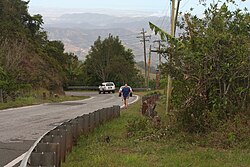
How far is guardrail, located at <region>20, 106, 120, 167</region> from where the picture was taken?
6.98m

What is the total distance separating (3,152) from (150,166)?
3888 mm

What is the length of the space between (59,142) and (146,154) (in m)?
2.29

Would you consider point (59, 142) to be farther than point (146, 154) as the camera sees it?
No

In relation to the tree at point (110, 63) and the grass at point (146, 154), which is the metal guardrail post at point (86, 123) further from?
the tree at point (110, 63)

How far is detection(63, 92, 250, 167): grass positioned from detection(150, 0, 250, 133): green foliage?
110 cm

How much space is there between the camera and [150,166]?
8.60m

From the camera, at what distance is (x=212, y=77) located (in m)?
12.6

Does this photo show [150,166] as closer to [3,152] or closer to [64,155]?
[64,155]

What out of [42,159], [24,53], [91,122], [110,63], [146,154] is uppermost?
[110,63]

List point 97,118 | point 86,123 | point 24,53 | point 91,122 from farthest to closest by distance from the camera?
point 24,53
point 97,118
point 91,122
point 86,123

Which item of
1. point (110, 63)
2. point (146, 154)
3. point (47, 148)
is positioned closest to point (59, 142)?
point (47, 148)

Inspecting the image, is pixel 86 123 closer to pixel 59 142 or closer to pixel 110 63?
pixel 59 142

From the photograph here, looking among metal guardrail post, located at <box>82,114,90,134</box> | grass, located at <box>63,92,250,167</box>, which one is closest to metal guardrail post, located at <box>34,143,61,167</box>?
grass, located at <box>63,92,250,167</box>

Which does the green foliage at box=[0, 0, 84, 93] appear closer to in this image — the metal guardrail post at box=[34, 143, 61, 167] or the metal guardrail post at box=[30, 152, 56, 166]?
the metal guardrail post at box=[34, 143, 61, 167]
